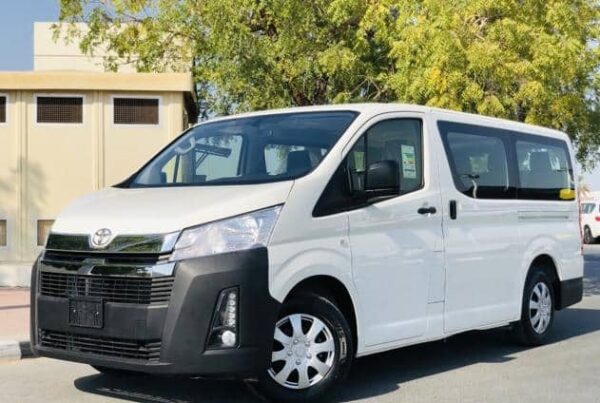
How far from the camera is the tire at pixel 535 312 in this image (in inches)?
328


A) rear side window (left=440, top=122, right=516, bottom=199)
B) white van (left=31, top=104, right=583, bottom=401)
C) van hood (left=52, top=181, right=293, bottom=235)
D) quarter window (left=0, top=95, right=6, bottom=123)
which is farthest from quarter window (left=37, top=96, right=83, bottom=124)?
van hood (left=52, top=181, right=293, bottom=235)

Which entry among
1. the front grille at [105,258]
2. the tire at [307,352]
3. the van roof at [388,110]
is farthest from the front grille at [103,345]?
the van roof at [388,110]

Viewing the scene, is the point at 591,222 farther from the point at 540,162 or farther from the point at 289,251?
the point at 289,251

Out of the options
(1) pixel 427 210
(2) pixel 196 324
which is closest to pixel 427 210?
(1) pixel 427 210

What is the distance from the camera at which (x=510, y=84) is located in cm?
1330

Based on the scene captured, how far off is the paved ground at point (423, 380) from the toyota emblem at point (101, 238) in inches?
49.7

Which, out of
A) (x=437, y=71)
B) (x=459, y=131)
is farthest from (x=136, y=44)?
(x=459, y=131)

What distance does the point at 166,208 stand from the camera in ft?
18.5

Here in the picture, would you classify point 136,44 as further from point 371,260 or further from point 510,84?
point 371,260

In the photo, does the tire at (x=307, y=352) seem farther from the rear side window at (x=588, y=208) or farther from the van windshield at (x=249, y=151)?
the rear side window at (x=588, y=208)

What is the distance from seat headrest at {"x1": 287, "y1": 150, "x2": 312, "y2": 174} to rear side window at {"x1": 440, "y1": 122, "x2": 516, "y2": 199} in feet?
5.09

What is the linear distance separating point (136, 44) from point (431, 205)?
47.7ft

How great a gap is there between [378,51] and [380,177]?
13045mm

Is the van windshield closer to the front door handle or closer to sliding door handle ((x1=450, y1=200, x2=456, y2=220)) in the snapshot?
the front door handle
